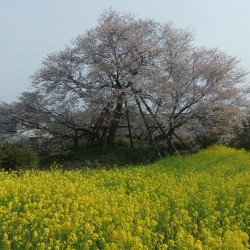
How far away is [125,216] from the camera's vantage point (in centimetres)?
655

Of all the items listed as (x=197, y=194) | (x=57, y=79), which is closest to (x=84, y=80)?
(x=57, y=79)

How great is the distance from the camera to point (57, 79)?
22.6 metres

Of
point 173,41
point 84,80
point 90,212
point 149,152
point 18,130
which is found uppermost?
point 173,41

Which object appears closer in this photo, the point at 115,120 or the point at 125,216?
the point at 125,216

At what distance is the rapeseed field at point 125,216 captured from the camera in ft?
17.3

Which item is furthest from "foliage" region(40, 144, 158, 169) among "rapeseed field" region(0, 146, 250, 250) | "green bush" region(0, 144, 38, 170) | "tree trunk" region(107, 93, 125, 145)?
"rapeseed field" region(0, 146, 250, 250)

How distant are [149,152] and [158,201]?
14117mm

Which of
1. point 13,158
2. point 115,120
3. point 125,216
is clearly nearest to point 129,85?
point 115,120

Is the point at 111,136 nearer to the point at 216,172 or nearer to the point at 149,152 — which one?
the point at 149,152

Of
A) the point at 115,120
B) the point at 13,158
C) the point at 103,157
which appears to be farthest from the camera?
the point at 115,120

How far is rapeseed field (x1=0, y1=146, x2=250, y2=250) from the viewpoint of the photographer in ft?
17.3

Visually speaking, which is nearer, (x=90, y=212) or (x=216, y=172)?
(x=90, y=212)

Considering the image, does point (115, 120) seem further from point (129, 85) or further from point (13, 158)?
point (13, 158)

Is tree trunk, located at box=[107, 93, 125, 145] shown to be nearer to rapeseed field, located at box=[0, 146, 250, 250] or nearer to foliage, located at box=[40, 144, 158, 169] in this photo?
foliage, located at box=[40, 144, 158, 169]
